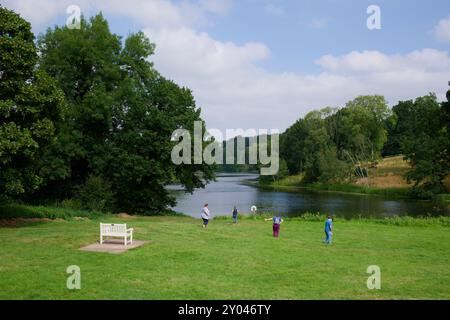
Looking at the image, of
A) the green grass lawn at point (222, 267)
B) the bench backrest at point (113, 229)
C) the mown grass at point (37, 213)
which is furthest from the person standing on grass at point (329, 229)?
the mown grass at point (37, 213)

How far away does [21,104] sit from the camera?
21.1m

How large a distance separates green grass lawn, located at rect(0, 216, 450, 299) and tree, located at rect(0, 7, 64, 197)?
13.2 feet

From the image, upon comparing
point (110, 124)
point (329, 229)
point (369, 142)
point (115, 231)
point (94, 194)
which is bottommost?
point (329, 229)

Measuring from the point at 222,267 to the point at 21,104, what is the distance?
14515 millimetres

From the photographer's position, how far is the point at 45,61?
38812 mm

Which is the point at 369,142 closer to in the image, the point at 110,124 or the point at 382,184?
the point at 382,184

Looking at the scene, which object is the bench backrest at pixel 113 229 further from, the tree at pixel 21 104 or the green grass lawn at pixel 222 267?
the tree at pixel 21 104

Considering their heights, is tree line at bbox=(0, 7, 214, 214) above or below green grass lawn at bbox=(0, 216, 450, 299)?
above

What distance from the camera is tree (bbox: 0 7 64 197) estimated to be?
2028 cm

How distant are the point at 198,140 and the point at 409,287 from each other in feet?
92.7

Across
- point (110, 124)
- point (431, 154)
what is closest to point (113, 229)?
point (110, 124)

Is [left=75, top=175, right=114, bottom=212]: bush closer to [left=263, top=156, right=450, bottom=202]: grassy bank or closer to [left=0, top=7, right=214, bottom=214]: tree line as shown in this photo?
[left=0, top=7, right=214, bottom=214]: tree line

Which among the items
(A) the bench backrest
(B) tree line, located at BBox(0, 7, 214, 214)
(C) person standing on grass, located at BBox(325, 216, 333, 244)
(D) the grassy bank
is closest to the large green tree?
(B) tree line, located at BBox(0, 7, 214, 214)
